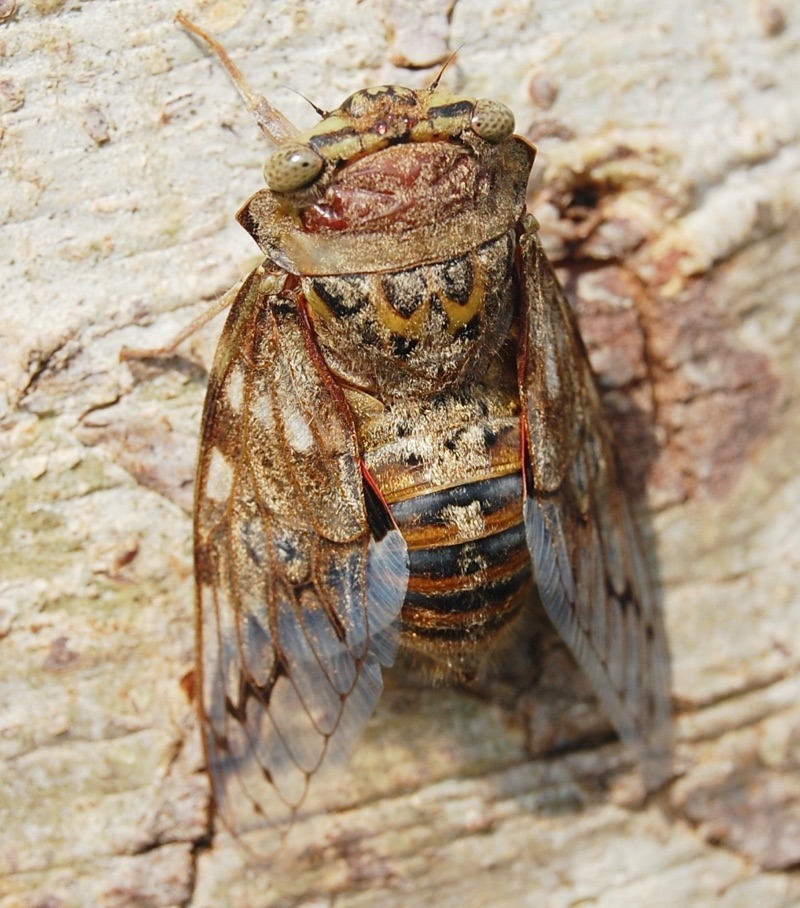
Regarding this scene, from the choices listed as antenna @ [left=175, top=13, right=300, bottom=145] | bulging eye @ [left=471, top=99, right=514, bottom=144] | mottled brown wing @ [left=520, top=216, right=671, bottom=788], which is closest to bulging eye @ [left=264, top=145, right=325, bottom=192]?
antenna @ [left=175, top=13, right=300, bottom=145]

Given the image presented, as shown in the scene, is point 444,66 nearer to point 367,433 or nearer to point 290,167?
point 290,167

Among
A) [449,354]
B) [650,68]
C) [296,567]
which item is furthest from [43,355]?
[650,68]

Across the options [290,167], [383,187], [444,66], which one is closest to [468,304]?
[383,187]

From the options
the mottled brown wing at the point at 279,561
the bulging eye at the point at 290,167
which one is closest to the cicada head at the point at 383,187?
the bulging eye at the point at 290,167

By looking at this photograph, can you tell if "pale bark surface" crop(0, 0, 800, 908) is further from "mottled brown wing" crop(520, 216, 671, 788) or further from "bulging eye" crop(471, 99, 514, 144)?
"bulging eye" crop(471, 99, 514, 144)

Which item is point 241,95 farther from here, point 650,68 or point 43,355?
point 650,68
